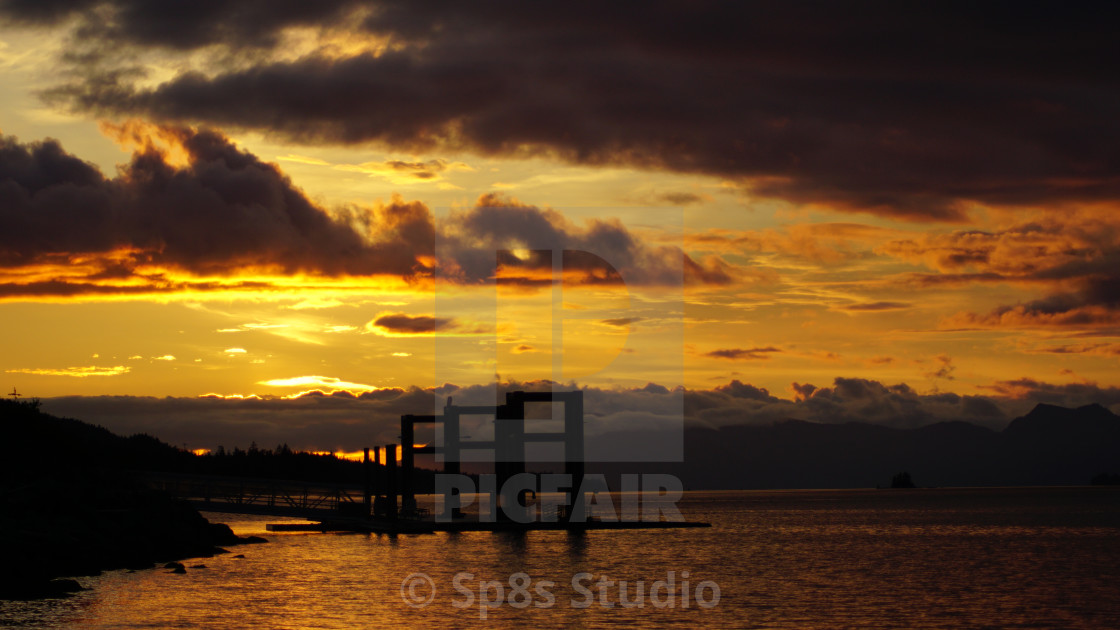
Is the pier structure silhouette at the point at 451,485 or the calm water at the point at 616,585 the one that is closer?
the calm water at the point at 616,585

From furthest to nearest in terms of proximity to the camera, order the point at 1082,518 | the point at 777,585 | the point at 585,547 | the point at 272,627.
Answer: the point at 1082,518 → the point at 585,547 → the point at 777,585 → the point at 272,627

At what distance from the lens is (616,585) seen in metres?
50.2

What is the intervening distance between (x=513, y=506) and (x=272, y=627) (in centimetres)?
5774

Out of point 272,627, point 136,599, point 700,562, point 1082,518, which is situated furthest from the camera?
point 1082,518

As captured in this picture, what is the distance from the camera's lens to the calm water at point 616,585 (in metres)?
39.3

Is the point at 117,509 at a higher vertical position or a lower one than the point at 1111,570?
higher

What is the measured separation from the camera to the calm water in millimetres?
39344

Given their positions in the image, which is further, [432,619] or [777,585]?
[777,585]

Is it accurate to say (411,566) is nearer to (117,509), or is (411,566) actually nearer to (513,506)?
(117,509)

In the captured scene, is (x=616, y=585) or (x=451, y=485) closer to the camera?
(x=616, y=585)

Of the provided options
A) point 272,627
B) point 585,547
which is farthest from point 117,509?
point 585,547

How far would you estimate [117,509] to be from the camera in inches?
2319

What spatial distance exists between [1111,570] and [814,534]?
3957 centimetres

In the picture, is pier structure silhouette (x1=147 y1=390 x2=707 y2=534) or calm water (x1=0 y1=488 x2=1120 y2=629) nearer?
calm water (x1=0 y1=488 x2=1120 y2=629)
